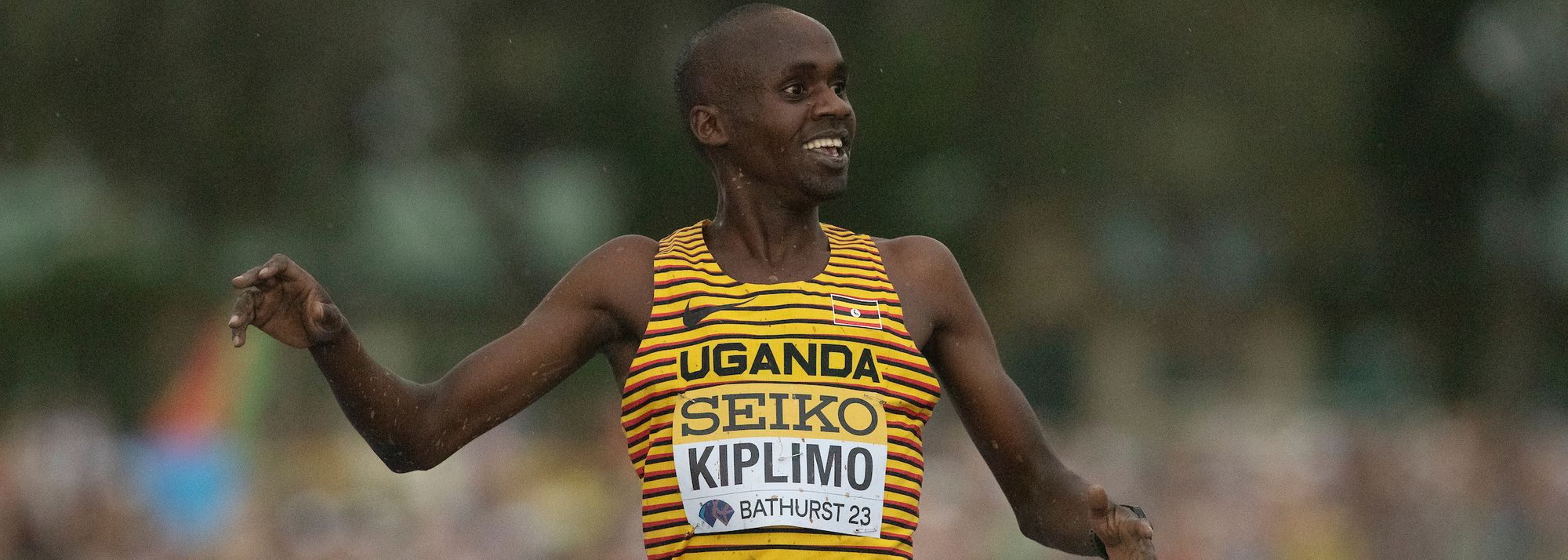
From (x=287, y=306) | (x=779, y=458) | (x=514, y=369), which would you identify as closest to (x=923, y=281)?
(x=779, y=458)

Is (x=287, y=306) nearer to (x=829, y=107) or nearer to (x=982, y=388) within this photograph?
(x=829, y=107)

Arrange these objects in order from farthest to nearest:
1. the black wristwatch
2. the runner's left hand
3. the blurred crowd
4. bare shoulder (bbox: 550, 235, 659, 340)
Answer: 1. the blurred crowd
2. bare shoulder (bbox: 550, 235, 659, 340)
3. the black wristwatch
4. the runner's left hand

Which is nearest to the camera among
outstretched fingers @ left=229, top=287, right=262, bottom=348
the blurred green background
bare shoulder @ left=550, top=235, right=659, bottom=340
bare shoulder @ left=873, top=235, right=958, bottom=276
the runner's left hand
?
outstretched fingers @ left=229, top=287, right=262, bottom=348

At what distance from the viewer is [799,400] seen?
12.5ft

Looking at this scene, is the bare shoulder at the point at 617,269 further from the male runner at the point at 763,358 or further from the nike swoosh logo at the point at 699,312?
the nike swoosh logo at the point at 699,312

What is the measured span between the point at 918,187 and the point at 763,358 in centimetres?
808

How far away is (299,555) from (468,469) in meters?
0.92

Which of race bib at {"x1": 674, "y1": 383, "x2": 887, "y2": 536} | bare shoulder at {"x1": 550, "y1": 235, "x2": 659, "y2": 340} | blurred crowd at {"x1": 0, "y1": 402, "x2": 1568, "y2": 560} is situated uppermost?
blurred crowd at {"x1": 0, "y1": 402, "x2": 1568, "y2": 560}

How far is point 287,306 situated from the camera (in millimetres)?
3676

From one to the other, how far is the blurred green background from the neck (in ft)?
23.7

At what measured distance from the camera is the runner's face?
13.4ft

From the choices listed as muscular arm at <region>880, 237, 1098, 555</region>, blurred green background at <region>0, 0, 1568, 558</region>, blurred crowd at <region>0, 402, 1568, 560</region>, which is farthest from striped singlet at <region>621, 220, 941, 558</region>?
blurred green background at <region>0, 0, 1568, 558</region>

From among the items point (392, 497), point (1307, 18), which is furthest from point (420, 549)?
point (1307, 18)

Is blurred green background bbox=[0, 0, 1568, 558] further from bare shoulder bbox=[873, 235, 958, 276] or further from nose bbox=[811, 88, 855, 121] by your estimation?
nose bbox=[811, 88, 855, 121]
